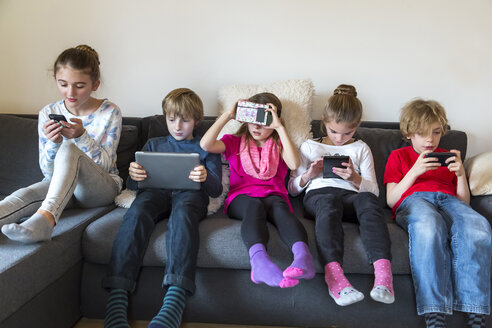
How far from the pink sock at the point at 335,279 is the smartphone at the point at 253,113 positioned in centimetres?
71

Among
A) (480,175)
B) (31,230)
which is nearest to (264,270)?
(31,230)

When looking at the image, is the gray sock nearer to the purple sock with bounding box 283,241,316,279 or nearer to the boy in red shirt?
the purple sock with bounding box 283,241,316,279

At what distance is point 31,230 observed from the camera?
4.29 ft

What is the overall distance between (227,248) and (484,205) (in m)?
1.18

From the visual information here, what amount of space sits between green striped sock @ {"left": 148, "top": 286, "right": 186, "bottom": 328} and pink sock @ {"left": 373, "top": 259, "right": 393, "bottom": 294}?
2.30 ft

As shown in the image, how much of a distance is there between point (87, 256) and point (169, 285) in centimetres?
39

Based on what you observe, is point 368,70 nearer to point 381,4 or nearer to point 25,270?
point 381,4

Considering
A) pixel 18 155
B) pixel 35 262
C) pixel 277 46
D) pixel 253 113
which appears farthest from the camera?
pixel 277 46

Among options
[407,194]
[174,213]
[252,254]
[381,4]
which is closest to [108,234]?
[174,213]

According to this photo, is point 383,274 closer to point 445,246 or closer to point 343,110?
point 445,246

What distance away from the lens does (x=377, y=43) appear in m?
2.26

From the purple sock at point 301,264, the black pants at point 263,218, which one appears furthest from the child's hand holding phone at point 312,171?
the purple sock at point 301,264

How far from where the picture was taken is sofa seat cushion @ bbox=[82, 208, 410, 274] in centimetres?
146

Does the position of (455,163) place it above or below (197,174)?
above
